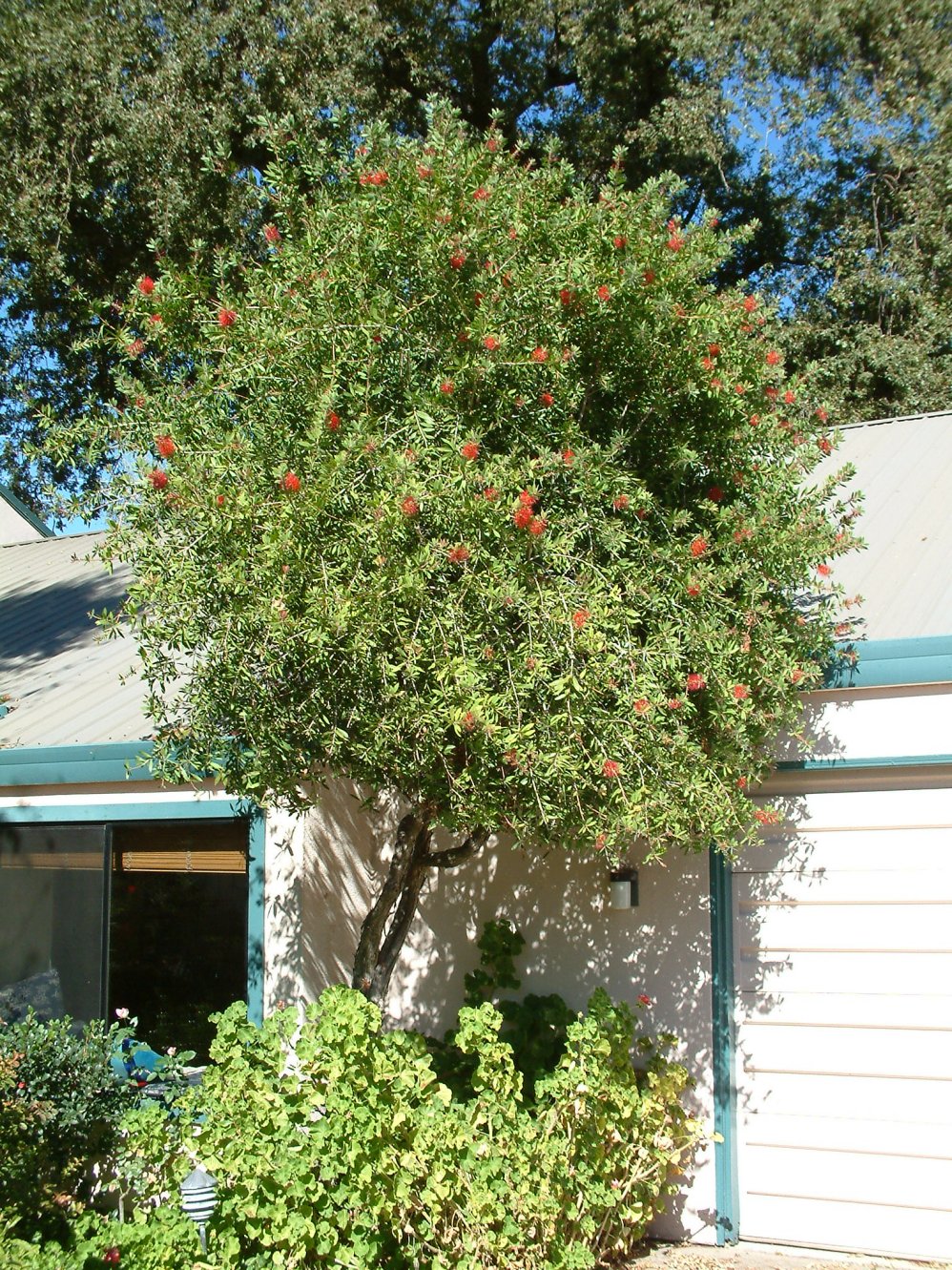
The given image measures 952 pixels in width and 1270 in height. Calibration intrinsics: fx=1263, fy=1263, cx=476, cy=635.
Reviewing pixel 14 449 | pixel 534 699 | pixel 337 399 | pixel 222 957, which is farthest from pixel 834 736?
pixel 14 449

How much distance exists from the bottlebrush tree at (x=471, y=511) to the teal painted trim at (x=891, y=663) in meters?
Answer: 0.46

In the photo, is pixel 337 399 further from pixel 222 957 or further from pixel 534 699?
pixel 222 957

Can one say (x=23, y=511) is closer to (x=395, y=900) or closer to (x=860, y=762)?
(x=395, y=900)

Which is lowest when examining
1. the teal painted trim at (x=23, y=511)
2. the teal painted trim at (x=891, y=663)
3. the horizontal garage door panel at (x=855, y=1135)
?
the horizontal garage door panel at (x=855, y=1135)

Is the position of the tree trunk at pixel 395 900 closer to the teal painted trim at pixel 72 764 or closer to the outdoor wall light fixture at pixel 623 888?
the outdoor wall light fixture at pixel 623 888

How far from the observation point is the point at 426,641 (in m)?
5.25

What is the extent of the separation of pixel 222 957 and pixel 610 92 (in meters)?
14.8

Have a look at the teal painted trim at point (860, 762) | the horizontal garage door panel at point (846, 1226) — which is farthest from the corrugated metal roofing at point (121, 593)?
the horizontal garage door panel at point (846, 1226)

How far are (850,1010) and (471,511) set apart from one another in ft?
12.0

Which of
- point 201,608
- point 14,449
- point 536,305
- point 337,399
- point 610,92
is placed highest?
point 610,92

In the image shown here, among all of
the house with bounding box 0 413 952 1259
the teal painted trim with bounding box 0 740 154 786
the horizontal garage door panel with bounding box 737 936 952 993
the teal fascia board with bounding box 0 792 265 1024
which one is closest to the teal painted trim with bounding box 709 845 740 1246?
the house with bounding box 0 413 952 1259

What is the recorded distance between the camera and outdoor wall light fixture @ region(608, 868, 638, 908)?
7.29 metres

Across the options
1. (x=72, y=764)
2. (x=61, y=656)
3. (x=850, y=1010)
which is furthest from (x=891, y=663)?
(x=61, y=656)

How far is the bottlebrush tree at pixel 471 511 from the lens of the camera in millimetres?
5301
